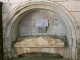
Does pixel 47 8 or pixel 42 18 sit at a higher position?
pixel 47 8

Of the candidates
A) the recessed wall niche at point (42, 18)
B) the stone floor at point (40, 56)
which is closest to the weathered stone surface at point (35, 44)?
the stone floor at point (40, 56)

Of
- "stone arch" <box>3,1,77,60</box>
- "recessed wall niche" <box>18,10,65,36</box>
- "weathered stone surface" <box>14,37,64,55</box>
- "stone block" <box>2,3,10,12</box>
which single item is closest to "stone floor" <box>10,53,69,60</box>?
"weathered stone surface" <box>14,37,64,55</box>

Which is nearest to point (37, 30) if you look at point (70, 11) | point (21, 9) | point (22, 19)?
point (22, 19)

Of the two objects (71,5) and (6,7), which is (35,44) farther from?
(71,5)

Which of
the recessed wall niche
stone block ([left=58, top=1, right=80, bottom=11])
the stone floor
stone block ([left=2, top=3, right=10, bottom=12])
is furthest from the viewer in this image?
the recessed wall niche

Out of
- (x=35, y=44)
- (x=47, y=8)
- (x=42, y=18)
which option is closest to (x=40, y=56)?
(x=35, y=44)

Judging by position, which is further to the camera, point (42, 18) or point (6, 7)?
point (42, 18)

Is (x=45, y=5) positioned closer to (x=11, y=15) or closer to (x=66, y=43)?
(x=11, y=15)

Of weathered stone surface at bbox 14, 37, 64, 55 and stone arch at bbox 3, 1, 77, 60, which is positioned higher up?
stone arch at bbox 3, 1, 77, 60

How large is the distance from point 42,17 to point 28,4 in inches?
26.1

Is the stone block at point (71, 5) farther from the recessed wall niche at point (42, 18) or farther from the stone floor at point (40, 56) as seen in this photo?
the stone floor at point (40, 56)

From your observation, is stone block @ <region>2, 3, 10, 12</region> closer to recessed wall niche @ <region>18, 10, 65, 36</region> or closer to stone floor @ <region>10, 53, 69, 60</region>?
recessed wall niche @ <region>18, 10, 65, 36</region>

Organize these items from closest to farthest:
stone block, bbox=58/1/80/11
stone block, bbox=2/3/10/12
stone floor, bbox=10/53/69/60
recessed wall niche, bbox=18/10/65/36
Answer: stone block, bbox=58/1/80/11 → stone block, bbox=2/3/10/12 → stone floor, bbox=10/53/69/60 → recessed wall niche, bbox=18/10/65/36

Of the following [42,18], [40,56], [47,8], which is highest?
[47,8]
